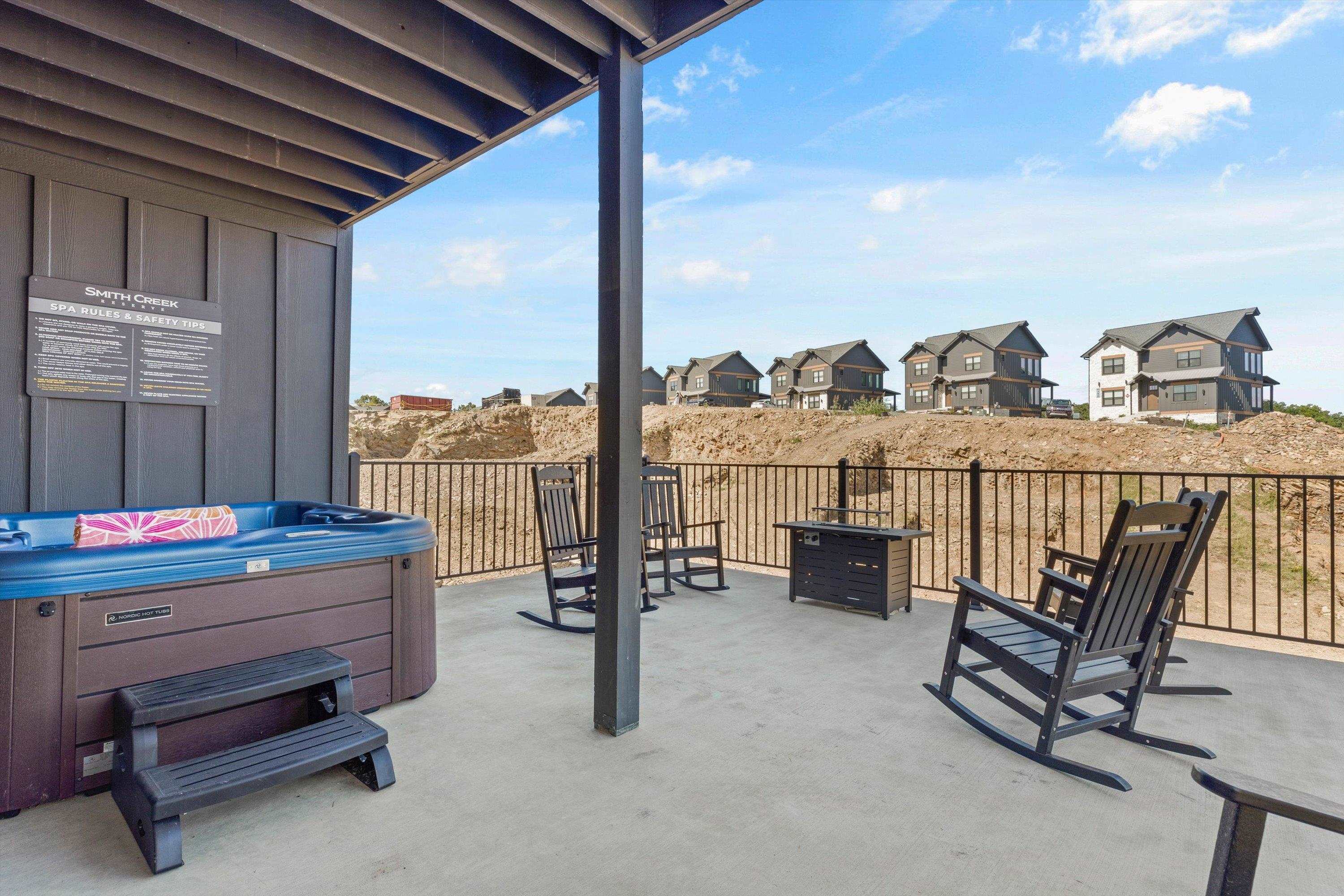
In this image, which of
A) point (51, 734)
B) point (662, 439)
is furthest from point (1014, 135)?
point (51, 734)

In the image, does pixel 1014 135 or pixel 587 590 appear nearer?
pixel 587 590

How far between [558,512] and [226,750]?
2.47 metres

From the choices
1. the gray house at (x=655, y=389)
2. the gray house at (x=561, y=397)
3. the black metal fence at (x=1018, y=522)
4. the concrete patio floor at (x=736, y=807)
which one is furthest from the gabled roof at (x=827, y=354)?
the concrete patio floor at (x=736, y=807)

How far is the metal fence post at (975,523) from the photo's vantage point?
13.8 feet

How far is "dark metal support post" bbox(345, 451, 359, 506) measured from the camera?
14.5ft

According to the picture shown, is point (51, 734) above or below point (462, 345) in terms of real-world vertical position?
below

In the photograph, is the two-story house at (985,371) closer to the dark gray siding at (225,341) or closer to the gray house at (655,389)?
the gray house at (655,389)

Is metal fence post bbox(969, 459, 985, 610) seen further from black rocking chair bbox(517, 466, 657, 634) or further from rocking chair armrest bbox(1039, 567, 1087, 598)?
black rocking chair bbox(517, 466, 657, 634)

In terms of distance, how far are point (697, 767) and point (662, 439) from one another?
709 inches

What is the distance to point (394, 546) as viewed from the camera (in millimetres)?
2580

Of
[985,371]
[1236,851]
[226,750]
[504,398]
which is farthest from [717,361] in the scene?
[1236,851]

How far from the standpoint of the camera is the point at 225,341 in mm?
3832

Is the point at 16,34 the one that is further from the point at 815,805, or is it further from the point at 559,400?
the point at 559,400

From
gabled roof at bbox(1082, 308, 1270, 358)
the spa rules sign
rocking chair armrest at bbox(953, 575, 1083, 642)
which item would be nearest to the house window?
gabled roof at bbox(1082, 308, 1270, 358)
